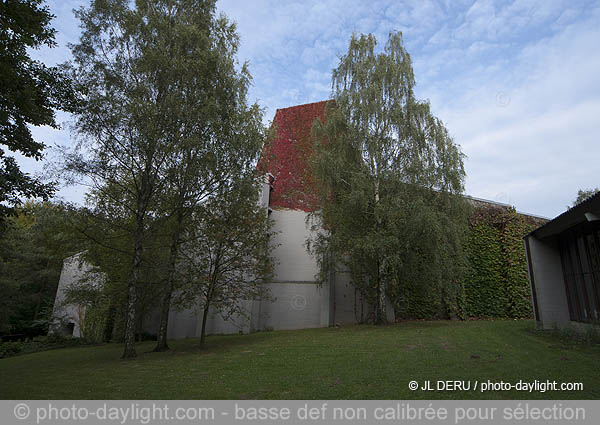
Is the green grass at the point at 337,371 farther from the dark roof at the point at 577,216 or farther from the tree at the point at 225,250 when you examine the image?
the dark roof at the point at 577,216

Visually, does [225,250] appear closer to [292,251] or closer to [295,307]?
[292,251]

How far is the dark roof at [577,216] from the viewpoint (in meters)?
8.03

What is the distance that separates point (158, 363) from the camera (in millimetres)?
9336

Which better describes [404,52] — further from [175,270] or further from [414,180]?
[175,270]

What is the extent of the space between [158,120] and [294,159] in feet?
31.1

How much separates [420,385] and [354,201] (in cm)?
869

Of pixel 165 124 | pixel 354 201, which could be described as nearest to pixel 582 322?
pixel 354 201

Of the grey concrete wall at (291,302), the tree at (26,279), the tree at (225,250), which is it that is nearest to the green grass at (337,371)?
the tree at (225,250)

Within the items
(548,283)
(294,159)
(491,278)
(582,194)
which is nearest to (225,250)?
(294,159)

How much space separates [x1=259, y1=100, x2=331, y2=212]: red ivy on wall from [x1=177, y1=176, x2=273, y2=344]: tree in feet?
17.2

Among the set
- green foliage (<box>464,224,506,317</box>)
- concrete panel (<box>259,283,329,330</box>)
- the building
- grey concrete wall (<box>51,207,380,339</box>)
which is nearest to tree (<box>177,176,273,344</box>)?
the building

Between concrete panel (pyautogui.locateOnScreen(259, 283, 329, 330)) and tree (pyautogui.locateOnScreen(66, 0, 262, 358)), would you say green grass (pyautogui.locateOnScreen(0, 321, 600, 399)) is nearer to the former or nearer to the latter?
A: tree (pyautogui.locateOnScreen(66, 0, 262, 358))

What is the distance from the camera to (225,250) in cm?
1174

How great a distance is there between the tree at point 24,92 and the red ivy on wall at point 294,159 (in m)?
9.88
